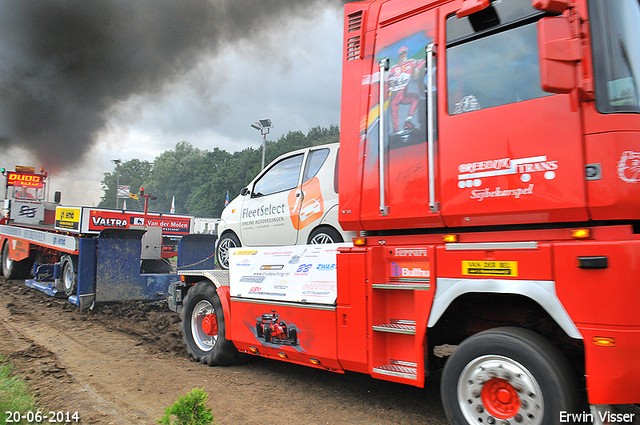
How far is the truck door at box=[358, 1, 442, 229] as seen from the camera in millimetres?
3576

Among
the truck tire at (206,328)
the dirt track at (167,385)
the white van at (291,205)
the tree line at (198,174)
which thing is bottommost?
the dirt track at (167,385)

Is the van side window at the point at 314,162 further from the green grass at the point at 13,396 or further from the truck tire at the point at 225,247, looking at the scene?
the green grass at the point at 13,396

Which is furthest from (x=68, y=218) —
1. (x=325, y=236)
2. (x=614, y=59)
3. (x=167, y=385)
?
(x=614, y=59)

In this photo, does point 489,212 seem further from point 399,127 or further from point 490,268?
point 399,127

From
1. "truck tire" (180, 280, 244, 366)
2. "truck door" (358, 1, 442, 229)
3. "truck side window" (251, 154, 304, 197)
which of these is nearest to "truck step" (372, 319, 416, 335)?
"truck door" (358, 1, 442, 229)

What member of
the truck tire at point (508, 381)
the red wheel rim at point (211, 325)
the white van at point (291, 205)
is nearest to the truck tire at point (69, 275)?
the white van at point (291, 205)

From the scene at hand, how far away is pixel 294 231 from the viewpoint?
603 cm

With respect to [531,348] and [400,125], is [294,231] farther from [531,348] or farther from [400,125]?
[531,348]

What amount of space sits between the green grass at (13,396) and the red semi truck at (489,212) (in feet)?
7.58

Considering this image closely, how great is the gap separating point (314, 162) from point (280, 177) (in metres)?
0.72

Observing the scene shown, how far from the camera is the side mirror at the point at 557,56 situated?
2.74 meters

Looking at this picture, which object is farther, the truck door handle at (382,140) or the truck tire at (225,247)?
the truck tire at (225,247)

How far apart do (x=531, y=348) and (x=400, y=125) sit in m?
1.99

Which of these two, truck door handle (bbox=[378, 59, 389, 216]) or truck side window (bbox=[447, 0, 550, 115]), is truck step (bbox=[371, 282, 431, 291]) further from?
truck side window (bbox=[447, 0, 550, 115])
